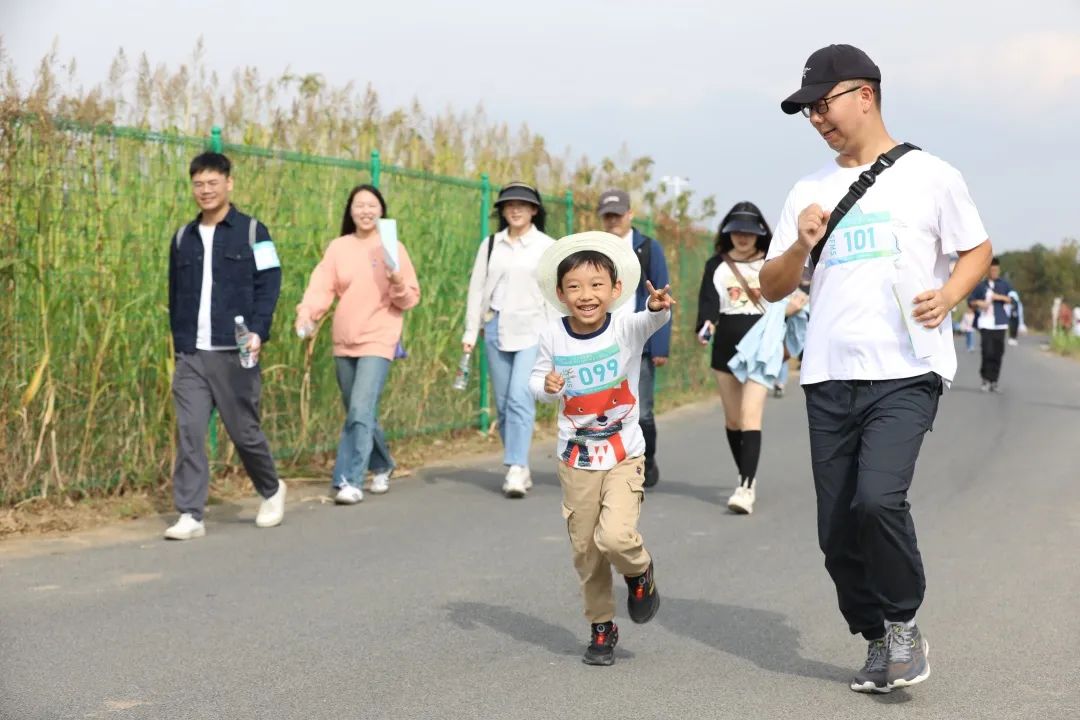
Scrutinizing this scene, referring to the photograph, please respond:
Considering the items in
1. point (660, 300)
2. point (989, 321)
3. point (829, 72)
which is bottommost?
point (989, 321)

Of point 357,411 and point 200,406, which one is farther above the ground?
point 200,406

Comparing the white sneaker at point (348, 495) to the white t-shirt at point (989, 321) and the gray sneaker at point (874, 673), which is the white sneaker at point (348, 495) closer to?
the gray sneaker at point (874, 673)

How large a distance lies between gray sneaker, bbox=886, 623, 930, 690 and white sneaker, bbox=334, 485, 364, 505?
5083mm

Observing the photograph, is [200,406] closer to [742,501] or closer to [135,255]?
[135,255]

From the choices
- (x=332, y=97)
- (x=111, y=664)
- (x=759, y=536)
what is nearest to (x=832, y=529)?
(x=111, y=664)

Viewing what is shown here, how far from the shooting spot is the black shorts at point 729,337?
934 centimetres

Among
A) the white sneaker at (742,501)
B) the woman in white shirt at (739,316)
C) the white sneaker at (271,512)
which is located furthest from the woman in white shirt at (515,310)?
the white sneaker at (271,512)

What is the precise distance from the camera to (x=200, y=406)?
8.02 meters

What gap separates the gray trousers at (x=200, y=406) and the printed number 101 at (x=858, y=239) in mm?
4305

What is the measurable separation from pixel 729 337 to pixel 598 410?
4096 mm

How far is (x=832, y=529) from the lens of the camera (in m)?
4.97

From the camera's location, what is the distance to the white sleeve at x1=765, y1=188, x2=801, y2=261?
494cm

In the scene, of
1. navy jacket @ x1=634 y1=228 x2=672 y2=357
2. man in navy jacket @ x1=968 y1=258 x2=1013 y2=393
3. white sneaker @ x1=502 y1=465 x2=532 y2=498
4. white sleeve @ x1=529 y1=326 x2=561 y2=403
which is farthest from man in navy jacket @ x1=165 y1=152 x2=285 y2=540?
man in navy jacket @ x1=968 y1=258 x2=1013 y2=393

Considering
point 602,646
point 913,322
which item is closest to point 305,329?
point 602,646
